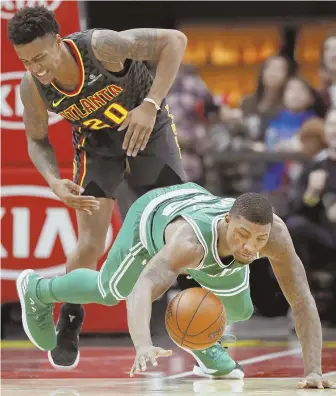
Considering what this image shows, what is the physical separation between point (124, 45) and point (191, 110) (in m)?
4.59

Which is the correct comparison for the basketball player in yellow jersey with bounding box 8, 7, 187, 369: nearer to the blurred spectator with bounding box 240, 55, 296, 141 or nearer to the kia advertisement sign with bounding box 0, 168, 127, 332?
the kia advertisement sign with bounding box 0, 168, 127, 332

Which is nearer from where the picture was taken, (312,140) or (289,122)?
(312,140)

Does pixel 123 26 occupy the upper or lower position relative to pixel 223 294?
lower

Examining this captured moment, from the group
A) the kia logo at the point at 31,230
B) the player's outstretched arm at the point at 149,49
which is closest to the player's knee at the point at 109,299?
the player's outstretched arm at the point at 149,49

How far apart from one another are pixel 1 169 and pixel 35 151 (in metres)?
2.26

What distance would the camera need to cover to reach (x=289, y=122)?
415 inches

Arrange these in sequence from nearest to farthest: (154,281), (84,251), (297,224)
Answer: (154,281) < (84,251) < (297,224)

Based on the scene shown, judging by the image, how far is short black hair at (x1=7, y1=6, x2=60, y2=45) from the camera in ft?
19.7

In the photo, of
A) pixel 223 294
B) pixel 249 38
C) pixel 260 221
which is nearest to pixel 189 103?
pixel 249 38

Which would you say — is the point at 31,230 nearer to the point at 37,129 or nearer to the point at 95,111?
the point at 37,129

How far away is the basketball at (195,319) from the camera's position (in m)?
5.33

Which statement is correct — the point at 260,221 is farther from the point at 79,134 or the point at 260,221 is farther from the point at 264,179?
the point at 264,179

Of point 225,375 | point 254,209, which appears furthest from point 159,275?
point 225,375

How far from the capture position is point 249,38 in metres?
14.3
